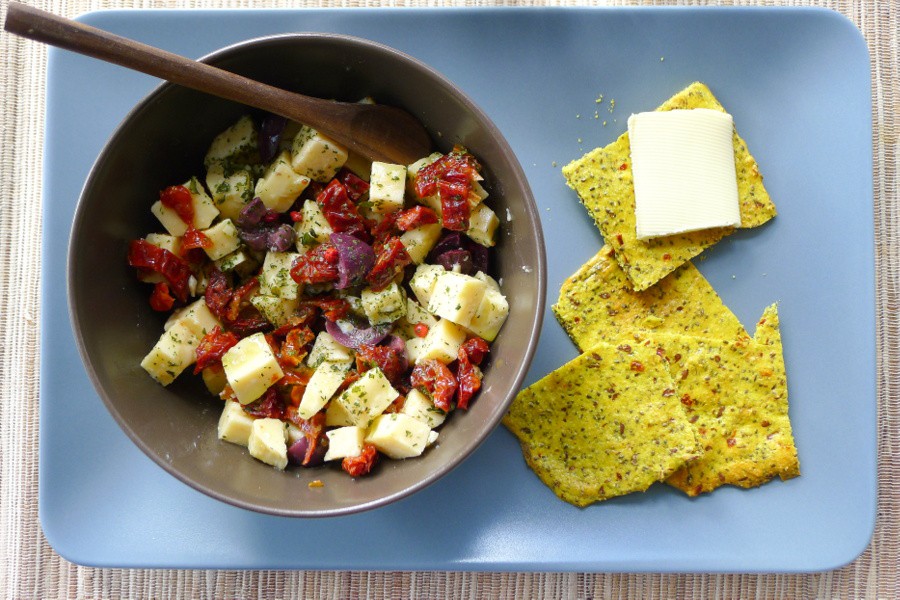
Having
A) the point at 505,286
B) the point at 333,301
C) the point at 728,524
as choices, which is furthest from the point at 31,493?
the point at 728,524

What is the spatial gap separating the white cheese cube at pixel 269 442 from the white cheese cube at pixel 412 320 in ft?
1.32

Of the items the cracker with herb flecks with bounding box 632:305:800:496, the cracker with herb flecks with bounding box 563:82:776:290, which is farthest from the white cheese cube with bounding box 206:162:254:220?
the cracker with herb flecks with bounding box 632:305:800:496

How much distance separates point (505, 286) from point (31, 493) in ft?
5.73

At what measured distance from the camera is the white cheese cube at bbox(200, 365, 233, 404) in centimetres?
205

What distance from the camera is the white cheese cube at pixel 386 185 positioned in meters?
1.97

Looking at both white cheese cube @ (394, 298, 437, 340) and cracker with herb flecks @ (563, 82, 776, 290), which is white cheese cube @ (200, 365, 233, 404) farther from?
cracker with herb flecks @ (563, 82, 776, 290)

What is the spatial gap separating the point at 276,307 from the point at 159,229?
1.27ft

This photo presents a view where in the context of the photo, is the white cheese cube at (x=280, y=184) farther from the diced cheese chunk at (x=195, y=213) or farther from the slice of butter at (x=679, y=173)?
the slice of butter at (x=679, y=173)

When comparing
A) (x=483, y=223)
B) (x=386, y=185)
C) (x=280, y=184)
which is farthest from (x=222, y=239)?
(x=483, y=223)

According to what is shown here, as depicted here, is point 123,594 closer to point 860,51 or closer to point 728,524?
point 728,524

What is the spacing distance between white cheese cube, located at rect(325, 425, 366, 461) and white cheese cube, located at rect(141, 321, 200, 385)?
1.41 feet

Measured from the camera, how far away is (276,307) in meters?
2.02

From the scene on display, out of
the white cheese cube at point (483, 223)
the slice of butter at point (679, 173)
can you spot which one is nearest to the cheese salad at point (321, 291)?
the white cheese cube at point (483, 223)

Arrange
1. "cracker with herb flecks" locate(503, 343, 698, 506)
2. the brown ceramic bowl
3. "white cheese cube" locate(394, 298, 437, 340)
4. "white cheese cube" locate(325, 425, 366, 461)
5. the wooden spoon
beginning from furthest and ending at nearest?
"cracker with herb flecks" locate(503, 343, 698, 506) → "white cheese cube" locate(394, 298, 437, 340) → "white cheese cube" locate(325, 425, 366, 461) → the brown ceramic bowl → the wooden spoon
